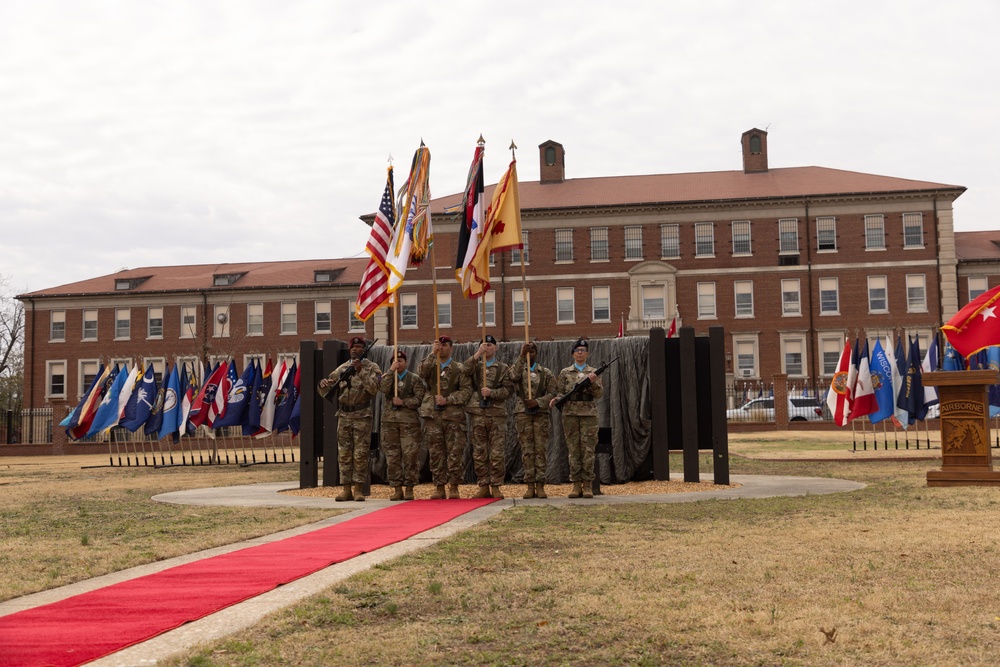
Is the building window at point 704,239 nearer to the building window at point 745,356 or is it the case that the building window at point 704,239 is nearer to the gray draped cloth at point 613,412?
the building window at point 745,356

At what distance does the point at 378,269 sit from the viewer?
48.6 ft

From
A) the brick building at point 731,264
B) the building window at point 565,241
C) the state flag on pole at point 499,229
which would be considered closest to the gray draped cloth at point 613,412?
the state flag on pole at point 499,229

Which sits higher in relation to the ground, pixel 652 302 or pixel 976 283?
pixel 976 283

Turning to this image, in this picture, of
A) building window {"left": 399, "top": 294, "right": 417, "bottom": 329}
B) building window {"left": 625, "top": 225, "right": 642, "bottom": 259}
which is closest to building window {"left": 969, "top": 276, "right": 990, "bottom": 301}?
building window {"left": 625, "top": 225, "right": 642, "bottom": 259}

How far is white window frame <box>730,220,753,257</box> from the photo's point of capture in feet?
195

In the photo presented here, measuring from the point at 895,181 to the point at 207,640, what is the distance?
2368 inches

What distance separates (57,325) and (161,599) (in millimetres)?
67539

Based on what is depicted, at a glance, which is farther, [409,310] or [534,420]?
[409,310]

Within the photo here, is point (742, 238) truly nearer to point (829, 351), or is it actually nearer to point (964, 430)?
point (829, 351)

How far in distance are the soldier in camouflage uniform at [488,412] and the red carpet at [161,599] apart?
135 inches

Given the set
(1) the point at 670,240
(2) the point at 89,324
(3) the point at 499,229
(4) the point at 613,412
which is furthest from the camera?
(2) the point at 89,324

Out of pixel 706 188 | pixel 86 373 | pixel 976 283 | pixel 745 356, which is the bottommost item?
pixel 745 356

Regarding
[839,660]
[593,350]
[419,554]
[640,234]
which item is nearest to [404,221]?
[593,350]

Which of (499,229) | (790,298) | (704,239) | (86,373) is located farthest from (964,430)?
(86,373)
